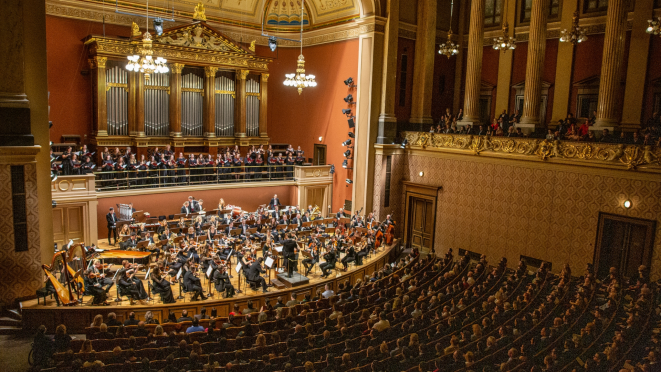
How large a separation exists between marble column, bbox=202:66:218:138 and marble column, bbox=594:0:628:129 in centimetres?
1523

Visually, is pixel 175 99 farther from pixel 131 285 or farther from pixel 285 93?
pixel 131 285

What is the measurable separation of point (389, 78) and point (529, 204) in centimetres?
768

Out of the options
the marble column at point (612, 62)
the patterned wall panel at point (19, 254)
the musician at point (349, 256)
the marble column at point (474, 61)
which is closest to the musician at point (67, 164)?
the patterned wall panel at point (19, 254)

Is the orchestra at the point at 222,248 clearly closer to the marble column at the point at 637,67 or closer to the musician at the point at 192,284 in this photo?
the musician at the point at 192,284

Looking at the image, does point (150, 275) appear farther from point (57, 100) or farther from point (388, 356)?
point (57, 100)

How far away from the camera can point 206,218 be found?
59.8 feet

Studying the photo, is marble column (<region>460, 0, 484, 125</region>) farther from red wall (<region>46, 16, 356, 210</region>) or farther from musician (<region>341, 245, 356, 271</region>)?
musician (<region>341, 245, 356, 271</region>)

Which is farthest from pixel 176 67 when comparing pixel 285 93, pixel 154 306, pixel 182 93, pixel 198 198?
pixel 154 306

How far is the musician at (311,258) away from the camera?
15.0 meters

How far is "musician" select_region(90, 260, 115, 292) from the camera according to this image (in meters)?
12.1

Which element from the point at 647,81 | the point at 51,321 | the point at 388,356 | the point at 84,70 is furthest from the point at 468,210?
the point at 84,70

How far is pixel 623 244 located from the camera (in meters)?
14.6

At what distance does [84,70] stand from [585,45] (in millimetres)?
19446

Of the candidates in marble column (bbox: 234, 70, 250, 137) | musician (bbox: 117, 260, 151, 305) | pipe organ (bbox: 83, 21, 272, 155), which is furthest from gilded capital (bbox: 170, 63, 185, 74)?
musician (bbox: 117, 260, 151, 305)
